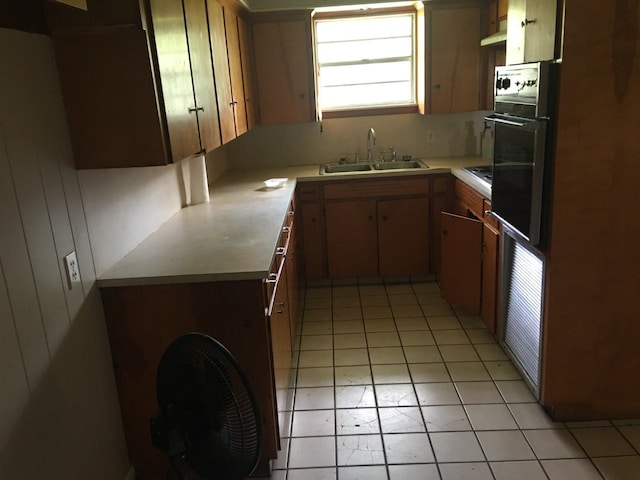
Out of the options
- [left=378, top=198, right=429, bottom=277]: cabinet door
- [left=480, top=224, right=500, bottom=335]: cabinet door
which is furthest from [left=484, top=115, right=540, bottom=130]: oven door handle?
[left=378, top=198, right=429, bottom=277]: cabinet door

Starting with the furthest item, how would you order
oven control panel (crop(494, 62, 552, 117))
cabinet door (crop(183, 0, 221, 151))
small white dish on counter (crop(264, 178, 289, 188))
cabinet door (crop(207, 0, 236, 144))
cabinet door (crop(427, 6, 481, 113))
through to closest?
1. cabinet door (crop(427, 6, 481, 113))
2. small white dish on counter (crop(264, 178, 289, 188))
3. cabinet door (crop(207, 0, 236, 144))
4. cabinet door (crop(183, 0, 221, 151))
5. oven control panel (crop(494, 62, 552, 117))

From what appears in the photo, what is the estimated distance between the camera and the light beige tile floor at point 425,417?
6.77 feet

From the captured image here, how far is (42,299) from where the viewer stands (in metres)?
1.55

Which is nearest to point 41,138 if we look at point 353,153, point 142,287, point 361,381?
point 142,287

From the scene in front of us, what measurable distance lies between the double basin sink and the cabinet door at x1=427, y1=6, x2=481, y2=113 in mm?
432

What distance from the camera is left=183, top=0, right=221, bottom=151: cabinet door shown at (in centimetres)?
228

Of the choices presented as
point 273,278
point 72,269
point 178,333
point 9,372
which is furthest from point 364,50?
point 9,372

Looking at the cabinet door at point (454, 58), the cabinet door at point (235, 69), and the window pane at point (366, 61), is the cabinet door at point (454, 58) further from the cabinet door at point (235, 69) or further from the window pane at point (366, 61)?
the cabinet door at point (235, 69)

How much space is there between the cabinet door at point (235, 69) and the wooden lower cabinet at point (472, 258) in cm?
144

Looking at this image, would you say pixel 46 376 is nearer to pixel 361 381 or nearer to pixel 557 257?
pixel 361 381

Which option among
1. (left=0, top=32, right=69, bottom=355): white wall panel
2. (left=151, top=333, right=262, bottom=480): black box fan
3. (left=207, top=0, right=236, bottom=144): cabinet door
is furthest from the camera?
(left=207, top=0, right=236, bottom=144): cabinet door

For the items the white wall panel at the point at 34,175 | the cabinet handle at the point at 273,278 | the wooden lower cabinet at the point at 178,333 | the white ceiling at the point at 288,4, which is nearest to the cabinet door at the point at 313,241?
the white ceiling at the point at 288,4

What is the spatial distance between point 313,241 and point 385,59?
5.20ft

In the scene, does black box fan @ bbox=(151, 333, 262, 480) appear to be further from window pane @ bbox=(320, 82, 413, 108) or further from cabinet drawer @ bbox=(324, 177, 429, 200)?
window pane @ bbox=(320, 82, 413, 108)
